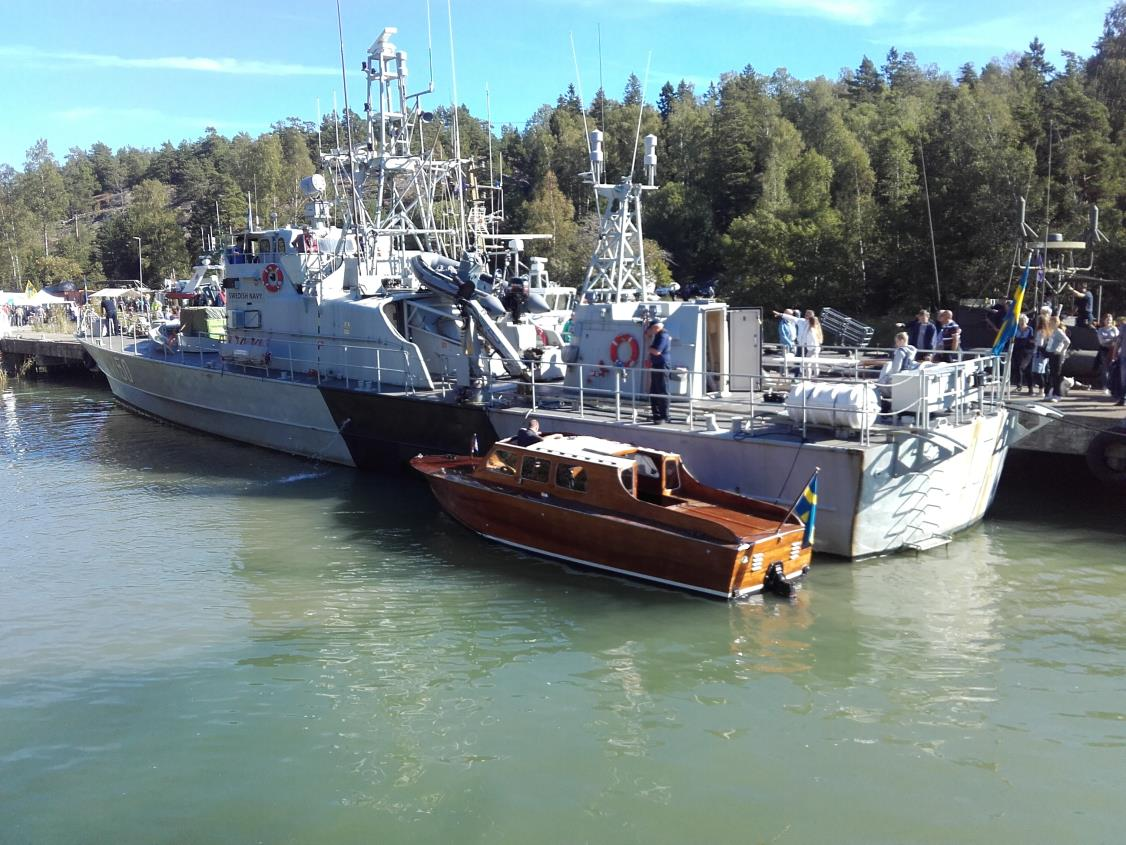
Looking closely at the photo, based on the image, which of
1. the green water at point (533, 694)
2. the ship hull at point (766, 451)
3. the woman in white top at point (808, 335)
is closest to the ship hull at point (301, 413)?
the ship hull at point (766, 451)

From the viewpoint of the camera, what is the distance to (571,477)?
42.5 feet

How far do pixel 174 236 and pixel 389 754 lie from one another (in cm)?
7879

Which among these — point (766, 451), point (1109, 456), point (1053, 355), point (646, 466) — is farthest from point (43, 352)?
point (1109, 456)

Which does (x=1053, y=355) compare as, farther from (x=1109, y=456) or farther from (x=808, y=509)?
(x=808, y=509)

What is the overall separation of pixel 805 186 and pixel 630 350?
3755 cm

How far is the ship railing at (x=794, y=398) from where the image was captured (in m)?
12.9

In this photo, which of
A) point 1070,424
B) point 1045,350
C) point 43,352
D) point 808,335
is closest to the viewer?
point 1070,424

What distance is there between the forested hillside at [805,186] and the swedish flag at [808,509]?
1223cm

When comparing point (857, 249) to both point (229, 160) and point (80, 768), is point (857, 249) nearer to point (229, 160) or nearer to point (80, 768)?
point (80, 768)

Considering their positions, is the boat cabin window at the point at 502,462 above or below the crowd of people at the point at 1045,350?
below

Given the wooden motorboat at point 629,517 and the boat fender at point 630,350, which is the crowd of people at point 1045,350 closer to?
the boat fender at point 630,350

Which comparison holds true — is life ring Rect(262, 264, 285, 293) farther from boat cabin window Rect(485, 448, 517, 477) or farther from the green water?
boat cabin window Rect(485, 448, 517, 477)

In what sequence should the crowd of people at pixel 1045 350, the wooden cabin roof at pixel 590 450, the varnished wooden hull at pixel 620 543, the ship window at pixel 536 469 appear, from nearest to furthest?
the varnished wooden hull at pixel 620 543 → the wooden cabin roof at pixel 590 450 → the ship window at pixel 536 469 → the crowd of people at pixel 1045 350

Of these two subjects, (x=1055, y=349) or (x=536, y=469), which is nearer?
(x=536, y=469)
